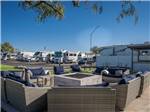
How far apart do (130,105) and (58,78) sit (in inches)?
182

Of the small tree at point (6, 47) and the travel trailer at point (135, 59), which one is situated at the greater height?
the small tree at point (6, 47)

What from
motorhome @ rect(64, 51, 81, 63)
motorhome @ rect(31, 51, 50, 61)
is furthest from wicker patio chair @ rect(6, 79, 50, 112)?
motorhome @ rect(31, 51, 50, 61)

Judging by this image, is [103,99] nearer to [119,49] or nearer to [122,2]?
[122,2]

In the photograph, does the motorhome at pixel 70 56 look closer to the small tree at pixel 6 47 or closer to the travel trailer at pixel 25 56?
the travel trailer at pixel 25 56

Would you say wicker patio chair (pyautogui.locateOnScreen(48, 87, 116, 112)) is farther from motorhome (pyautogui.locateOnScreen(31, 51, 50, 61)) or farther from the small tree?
the small tree

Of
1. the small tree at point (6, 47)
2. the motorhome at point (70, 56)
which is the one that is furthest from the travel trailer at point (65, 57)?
the small tree at point (6, 47)

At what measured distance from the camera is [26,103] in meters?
7.05

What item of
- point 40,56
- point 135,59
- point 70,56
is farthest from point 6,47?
point 135,59

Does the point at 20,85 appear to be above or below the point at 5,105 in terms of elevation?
above

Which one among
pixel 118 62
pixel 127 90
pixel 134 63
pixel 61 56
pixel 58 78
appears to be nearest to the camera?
pixel 127 90

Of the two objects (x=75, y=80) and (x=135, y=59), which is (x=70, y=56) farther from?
(x=75, y=80)

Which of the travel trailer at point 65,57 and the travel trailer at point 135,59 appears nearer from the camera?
the travel trailer at point 135,59

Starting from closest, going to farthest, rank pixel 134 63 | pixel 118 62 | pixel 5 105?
pixel 5 105 < pixel 134 63 < pixel 118 62

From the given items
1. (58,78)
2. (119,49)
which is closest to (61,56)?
(119,49)
